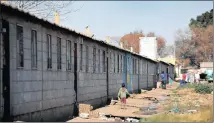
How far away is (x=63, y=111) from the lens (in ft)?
55.2

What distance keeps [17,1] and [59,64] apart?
541 inches

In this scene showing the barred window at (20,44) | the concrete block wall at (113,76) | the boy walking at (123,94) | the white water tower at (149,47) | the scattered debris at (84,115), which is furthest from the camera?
the white water tower at (149,47)

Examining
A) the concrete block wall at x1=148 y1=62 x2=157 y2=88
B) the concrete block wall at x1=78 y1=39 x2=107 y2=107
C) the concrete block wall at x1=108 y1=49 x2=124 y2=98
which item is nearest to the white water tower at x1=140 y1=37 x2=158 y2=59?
the concrete block wall at x1=148 y1=62 x2=157 y2=88

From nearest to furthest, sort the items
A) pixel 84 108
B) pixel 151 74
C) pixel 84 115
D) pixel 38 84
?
pixel 38 84 → pixel 84 115 → pixel 84 108 → pixel 151 74

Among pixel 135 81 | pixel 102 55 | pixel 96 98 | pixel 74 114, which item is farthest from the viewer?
pixel 135 81

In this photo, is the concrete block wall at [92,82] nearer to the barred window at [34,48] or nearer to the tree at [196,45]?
the barred window at [34,48]

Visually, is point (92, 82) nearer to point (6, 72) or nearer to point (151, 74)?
point (6, 72)

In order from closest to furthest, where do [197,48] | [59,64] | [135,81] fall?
[59,64] < [135,81] < [197,48]

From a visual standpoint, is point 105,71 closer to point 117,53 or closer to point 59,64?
point 117,53

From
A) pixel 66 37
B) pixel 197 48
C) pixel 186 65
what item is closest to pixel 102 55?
pixel 66 37

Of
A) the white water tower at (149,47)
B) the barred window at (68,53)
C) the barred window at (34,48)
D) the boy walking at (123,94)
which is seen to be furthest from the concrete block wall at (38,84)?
the white water tower at (149,47)

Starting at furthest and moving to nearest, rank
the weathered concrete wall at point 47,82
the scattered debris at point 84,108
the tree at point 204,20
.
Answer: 1. the tree at point 204,20
2. the scattered debris at point 84,108
3. the weathered concrete wall at point 47,82

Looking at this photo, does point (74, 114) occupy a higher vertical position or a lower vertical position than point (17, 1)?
lower

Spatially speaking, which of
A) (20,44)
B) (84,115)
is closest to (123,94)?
(84,115)
